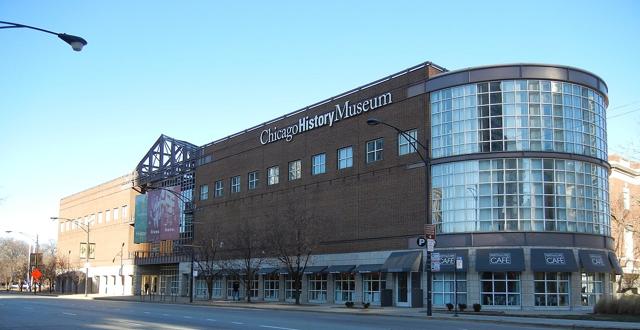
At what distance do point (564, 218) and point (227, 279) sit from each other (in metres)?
37.0

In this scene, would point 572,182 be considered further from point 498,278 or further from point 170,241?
point 170,241

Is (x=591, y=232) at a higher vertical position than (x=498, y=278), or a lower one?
higher

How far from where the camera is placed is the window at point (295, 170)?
59144mm

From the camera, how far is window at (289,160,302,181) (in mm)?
59144

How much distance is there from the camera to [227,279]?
223ft

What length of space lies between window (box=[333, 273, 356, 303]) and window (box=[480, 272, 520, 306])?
39.4 ft

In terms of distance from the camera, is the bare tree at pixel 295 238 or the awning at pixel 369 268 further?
the bare tree at pixel 295 238

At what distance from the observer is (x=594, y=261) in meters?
42.9

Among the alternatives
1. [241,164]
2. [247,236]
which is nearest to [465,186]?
[247,236]

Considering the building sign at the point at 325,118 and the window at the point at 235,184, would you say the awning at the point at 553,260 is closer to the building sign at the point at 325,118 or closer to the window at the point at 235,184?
the building sign at the point at 325,118

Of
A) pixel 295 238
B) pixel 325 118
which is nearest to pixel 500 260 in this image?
pixel 295 238

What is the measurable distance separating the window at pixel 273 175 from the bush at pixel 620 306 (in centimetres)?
3423

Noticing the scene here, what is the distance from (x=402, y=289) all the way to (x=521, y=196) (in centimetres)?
1088

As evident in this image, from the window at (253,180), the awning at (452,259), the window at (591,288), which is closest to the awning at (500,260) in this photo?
the awning at (452,259)
